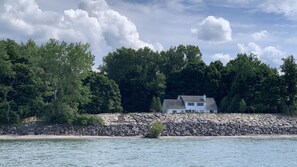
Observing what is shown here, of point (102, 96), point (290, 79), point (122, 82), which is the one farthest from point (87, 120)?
point (122, 82)

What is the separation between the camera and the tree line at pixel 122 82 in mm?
61688

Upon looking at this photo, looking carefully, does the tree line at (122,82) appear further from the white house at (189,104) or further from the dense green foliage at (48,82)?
the white house at (189,104)

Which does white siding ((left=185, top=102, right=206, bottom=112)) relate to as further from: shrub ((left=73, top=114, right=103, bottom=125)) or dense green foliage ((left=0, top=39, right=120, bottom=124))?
shrub ((left=73, top=114, right=103, bottom=125))

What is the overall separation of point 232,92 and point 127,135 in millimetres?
26943

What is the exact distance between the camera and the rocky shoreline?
58.6 metres

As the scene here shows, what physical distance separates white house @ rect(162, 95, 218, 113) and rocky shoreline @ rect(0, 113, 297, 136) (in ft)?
61.9

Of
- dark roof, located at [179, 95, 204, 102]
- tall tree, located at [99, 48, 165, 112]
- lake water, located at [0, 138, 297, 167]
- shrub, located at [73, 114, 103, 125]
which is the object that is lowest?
lake water, located at [0, 138, 297, 167]

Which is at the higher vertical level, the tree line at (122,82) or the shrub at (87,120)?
the tree line at (122,82)

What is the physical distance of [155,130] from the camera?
56031mm

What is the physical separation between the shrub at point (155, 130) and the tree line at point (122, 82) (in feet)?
23.6

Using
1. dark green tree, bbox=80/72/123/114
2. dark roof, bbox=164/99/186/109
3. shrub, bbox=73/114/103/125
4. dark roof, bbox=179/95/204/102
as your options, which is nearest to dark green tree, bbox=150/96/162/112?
dark roof, bbox=164/99/186/109

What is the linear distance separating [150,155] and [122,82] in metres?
51.9

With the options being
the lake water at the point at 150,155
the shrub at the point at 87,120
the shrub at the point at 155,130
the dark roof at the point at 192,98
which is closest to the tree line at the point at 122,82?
the shrub at the point at 87,120

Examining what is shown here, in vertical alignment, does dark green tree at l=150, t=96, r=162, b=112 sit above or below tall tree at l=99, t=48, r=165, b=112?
below
